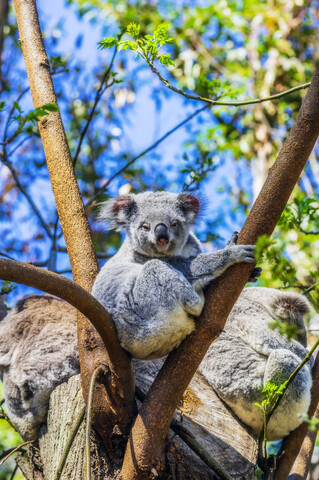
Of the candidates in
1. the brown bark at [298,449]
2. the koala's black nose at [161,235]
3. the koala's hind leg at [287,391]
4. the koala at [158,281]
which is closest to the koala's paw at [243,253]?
the koala at [158,281]

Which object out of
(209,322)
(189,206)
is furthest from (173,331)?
(189,206)

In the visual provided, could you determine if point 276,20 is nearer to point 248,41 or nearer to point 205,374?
point 248,41

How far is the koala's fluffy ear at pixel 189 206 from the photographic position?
13.7ft

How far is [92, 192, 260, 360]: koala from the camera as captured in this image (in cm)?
325

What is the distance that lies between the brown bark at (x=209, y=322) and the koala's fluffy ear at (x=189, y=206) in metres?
1.14

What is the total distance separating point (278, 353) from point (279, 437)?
27.1 inches

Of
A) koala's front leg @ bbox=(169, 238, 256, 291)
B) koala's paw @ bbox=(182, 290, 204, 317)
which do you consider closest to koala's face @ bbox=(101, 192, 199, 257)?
koala's front leg @ bbox=(169, 238, 256, 291)

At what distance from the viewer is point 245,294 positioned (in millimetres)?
4977

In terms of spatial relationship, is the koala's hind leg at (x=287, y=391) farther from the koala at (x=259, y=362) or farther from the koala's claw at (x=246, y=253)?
the koala's claw at (x=246, y=253)

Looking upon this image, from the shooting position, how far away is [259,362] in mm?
4234

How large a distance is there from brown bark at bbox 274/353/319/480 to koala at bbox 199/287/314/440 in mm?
68

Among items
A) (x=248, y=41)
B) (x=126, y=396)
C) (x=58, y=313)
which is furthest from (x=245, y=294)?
(x=248, y=41)

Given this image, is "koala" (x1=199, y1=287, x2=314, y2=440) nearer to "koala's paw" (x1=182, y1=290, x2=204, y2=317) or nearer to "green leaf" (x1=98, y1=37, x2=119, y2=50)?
"koala's paw" (x1=182, y1=290, x2=204, y2=317)

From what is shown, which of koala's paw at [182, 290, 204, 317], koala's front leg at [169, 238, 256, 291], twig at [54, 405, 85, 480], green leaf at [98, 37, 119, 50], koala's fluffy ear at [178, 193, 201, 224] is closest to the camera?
twig at [54, 405, 85, 480]
